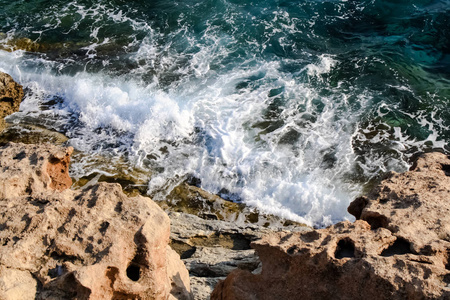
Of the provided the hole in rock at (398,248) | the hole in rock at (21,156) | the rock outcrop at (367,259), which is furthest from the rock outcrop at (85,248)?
the hole in rock at (398,248)

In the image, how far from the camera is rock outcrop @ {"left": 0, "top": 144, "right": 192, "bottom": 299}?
388 cm

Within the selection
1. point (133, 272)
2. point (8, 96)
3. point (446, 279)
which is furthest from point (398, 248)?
point (8, 96)

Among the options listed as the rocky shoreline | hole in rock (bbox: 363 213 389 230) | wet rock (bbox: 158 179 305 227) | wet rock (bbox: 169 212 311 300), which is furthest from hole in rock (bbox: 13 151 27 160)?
hole in rock (bbox: 363 213 389 230)

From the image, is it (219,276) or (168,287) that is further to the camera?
(219,276)

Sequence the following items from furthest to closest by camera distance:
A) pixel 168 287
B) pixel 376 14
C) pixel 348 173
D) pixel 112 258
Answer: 1. pixel 376 14
2. pixel 348 173
3. pixel 168 287
4. pixel 112 258

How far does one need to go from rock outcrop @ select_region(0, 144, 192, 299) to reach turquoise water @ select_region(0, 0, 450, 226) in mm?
3866

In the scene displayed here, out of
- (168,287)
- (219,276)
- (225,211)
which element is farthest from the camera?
(225,211)

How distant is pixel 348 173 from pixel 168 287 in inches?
231

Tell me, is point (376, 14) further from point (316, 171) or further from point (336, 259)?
point (336, 259)

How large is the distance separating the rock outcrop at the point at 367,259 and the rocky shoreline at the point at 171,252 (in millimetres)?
10

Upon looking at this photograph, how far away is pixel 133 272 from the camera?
4.24 meters

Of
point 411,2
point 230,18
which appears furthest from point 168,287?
point 411,2

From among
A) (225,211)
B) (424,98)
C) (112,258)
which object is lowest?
(225,211)

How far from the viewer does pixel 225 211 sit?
8078mm
